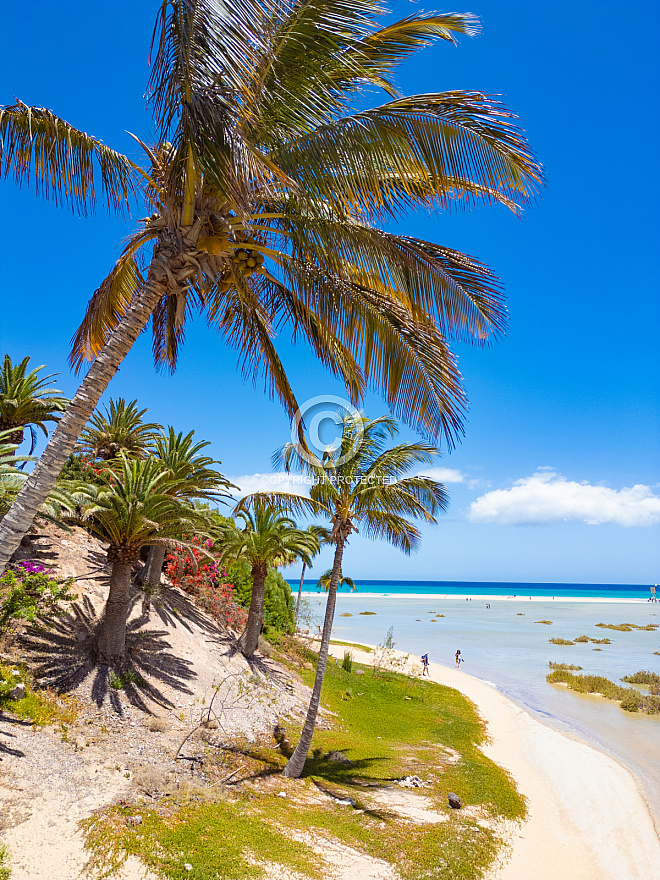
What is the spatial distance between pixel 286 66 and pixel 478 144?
2.09 m

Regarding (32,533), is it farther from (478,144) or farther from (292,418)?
(478,144)

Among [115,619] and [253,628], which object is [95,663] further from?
[253,628]

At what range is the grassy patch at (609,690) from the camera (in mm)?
21797

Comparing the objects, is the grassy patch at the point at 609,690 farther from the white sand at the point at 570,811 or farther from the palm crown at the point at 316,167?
the palm crown at the point at 316,167

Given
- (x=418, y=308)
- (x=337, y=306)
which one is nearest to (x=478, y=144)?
(x=418, y=308)

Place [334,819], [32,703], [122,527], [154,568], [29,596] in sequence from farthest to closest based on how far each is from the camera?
[154,568]
[122,527]
[29,596]
[32,703]
[334,819]

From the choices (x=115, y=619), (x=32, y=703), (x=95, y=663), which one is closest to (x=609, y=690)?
(x=115, y=619)

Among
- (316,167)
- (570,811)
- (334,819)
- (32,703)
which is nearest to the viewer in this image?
(316,167)

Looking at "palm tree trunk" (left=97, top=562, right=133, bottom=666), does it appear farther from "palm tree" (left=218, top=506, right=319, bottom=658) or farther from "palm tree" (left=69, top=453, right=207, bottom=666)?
"palm tree" (left=218, top=506, right=319, bottom=658)

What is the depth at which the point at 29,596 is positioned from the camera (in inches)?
365

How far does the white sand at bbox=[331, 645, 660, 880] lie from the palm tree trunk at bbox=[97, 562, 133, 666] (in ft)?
27.6

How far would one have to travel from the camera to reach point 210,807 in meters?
7.28

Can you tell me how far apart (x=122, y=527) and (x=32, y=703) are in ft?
11.8

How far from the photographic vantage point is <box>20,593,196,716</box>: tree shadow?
9.80 metres
